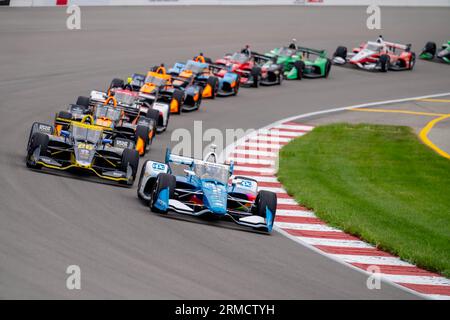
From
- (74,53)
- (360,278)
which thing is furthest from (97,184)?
(74,53)

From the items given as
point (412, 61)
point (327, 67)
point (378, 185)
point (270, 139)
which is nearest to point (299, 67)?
point (327, 67)

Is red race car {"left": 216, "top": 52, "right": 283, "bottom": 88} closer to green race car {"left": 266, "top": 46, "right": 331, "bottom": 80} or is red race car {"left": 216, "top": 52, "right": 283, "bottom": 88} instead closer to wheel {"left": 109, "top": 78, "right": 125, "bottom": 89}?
green race car {"left": 266, "top": 46, "right": 331, "bottom": 80}

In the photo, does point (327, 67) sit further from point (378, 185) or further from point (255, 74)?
point (378, 185)

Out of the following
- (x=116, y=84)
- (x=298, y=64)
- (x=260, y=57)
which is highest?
(x=116, y=84)

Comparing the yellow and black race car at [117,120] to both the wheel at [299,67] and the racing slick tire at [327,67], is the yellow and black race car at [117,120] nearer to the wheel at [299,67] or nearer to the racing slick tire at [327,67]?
the wheel at [299,67]

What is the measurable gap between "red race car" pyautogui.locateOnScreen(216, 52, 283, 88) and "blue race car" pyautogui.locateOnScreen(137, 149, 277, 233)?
15.4 meters

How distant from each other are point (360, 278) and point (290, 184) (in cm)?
615

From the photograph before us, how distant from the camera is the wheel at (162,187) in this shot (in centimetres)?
1694

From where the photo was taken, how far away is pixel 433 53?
1761 inches

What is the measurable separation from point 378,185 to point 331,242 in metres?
5.06

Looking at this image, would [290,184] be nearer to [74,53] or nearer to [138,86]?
[138,86]

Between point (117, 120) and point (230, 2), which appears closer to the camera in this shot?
point (117, 120)

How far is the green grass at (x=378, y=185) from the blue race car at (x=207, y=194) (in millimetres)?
1648

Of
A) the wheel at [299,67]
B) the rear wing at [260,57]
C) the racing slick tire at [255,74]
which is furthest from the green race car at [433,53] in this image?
the racing slick tire at [255,74]
